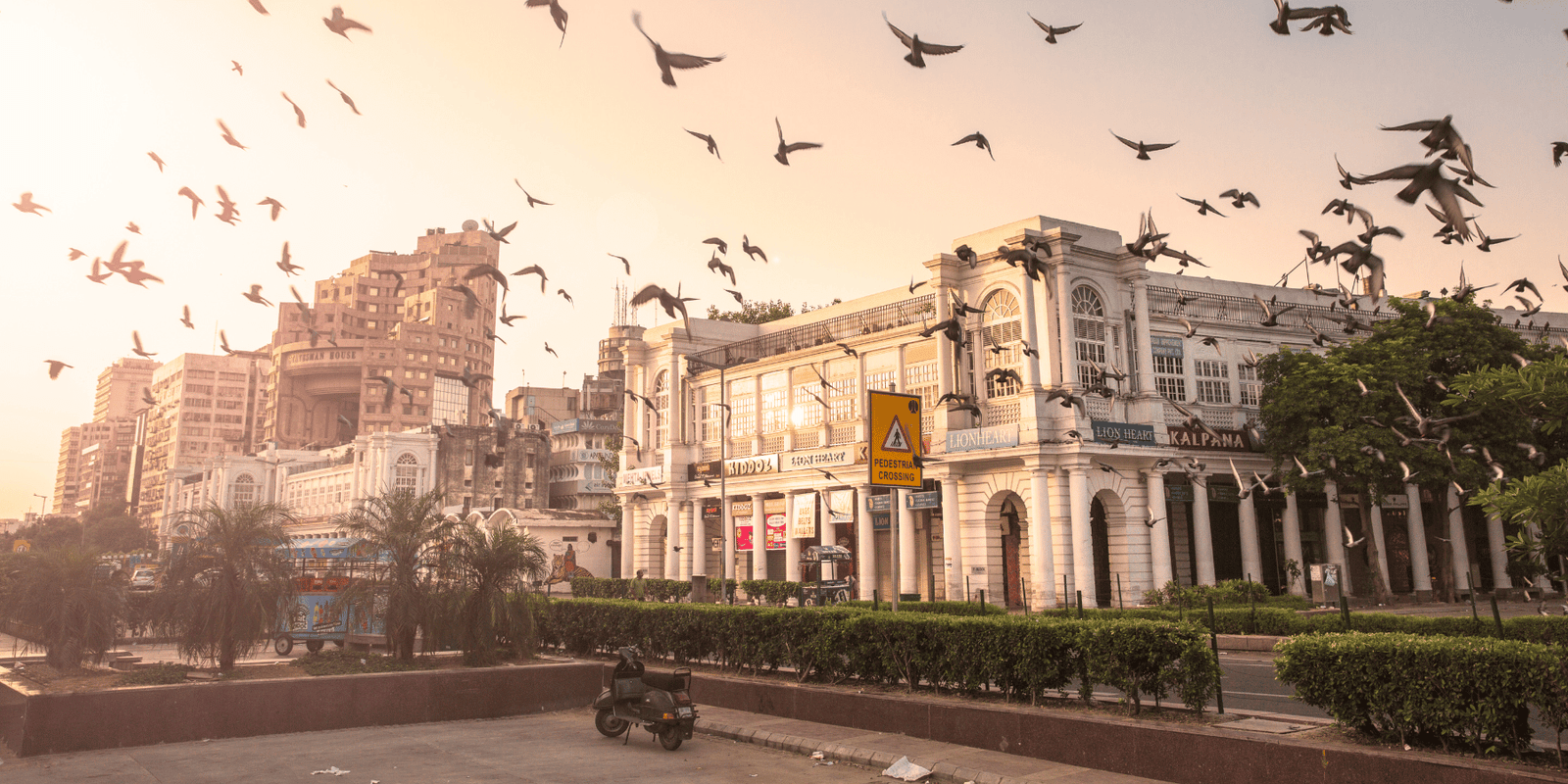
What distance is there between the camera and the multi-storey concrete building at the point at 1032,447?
3616 centimetres

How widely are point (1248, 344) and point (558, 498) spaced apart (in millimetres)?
71683

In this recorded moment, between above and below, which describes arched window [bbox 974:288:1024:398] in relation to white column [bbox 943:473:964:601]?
above

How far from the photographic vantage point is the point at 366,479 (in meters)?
91.0

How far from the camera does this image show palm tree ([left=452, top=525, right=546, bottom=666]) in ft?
53.3

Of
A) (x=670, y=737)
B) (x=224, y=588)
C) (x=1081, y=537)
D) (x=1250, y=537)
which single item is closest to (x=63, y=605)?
(x=224, y=588)

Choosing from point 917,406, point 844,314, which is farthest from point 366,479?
point 917,406

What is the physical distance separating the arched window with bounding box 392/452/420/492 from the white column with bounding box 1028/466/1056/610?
68554mm

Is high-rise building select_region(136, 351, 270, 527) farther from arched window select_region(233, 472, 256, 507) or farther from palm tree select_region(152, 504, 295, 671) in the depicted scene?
palm tree select_region(152, 504, 295, 671)

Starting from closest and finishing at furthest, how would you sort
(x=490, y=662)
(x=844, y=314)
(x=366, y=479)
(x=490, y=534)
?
1. (x=490, y=662)
2. (x=490, y=534)
3. (x=844, y=314)
4. (x=366, y=479)

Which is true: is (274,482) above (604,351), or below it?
below

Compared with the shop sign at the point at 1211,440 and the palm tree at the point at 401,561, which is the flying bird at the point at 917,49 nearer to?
the palm tree at the point at 401,561

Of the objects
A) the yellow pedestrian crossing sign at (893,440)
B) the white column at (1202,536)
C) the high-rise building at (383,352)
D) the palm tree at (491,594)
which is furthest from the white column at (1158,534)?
the high-rise building at (383,352)

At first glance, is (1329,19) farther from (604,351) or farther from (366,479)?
(604,351)

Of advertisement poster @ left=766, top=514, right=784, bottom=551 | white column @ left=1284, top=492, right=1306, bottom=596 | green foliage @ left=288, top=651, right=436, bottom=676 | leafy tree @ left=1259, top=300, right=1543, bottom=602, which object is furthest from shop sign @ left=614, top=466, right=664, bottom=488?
green foliage @ left=288, top=651, right=436, bottom=676
